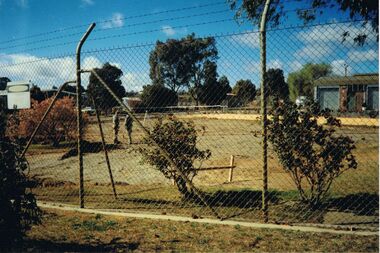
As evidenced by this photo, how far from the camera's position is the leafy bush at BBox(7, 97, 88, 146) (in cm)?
1761

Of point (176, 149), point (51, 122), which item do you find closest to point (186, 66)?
point (176, 149)

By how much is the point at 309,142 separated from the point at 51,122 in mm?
15639

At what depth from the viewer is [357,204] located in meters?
5.74

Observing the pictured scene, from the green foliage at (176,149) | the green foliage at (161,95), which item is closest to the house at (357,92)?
the green foliage at (176,149)

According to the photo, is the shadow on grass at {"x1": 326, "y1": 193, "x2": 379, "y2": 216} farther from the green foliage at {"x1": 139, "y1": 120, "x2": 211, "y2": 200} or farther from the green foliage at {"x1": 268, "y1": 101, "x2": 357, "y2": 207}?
the green foliage at {"x1": 139, "y1": 120, "x2": 211, "y2": 200}

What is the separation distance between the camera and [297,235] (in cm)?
414

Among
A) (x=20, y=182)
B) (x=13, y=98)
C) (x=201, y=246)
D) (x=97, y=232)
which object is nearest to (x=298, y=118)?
(x=201, y=246)

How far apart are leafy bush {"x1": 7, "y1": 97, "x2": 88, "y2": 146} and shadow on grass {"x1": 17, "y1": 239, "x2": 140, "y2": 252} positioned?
1435 cm

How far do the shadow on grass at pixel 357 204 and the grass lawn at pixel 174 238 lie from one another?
1.34m

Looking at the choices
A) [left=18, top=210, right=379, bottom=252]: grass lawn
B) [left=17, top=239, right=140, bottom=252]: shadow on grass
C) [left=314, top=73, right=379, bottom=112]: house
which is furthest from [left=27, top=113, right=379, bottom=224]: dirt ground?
[left=17, top=239, right=140, bottom=252]: shadow on grass

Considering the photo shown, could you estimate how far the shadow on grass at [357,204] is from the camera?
17.3 feet

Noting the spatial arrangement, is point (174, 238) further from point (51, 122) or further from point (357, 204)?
point (51, 122)

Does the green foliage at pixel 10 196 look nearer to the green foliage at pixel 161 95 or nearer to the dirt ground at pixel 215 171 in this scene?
the green foliage at pixel 161 95

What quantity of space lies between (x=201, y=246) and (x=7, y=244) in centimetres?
213
